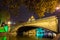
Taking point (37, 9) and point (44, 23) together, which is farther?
point (44, 23)

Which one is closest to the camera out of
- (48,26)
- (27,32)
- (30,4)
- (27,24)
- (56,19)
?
(30,4)

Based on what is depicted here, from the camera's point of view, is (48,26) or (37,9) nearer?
(37,9)

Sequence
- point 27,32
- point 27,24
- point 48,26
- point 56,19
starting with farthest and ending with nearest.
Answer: point 27,32, point 27,24, point 48,26, point 56,19

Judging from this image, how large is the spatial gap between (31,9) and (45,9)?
470 millimetres

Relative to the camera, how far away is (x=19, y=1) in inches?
222

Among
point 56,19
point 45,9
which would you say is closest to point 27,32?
point 56,19

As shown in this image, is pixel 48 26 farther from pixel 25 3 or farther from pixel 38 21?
pixel 25 3

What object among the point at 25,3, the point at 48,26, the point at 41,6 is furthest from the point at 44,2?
the point at 48,26

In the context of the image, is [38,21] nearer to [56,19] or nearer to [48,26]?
[48,26]

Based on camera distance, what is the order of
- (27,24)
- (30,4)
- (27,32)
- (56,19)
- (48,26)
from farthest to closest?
(27,32) < (27,24) < (48,26) < (56,19) < (30,4)

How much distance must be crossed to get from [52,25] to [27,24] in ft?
21.2

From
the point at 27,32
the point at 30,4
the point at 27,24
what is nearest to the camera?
the point at 30,4

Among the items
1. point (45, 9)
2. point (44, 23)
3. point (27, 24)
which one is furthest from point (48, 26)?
point (45, 9)

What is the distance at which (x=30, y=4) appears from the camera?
5625 millimetres
